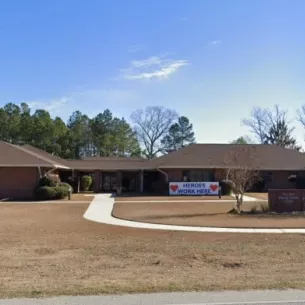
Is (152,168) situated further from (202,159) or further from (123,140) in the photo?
(123,140)

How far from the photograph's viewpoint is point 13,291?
8.25 metres

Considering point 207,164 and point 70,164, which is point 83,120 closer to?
point 70,164

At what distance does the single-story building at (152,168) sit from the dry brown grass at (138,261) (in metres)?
22.9

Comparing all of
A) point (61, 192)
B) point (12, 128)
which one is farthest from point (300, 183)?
point (12, 128)

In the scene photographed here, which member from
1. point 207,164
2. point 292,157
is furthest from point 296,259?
point 292,157

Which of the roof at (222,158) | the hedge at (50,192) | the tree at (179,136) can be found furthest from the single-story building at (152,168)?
the tree at (179,136)

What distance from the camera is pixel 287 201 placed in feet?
83.9

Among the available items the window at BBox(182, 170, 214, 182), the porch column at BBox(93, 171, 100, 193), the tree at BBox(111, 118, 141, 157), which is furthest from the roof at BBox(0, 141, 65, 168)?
the tree at BBox(111, 118, 141, 157)

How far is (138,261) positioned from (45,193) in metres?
27.3

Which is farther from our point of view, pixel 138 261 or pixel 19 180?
pixel 19 180

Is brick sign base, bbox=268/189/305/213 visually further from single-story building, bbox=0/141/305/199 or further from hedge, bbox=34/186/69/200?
hedge, bbox=34/186/69/200

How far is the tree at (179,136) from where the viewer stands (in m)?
99.1

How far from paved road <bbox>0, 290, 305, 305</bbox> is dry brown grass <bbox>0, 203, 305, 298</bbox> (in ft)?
1.30

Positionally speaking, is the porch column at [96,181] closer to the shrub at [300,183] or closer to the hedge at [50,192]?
the hedge at [50,192]
